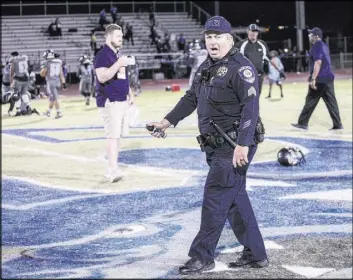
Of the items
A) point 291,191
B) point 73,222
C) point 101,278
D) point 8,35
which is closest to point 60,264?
point 101,278

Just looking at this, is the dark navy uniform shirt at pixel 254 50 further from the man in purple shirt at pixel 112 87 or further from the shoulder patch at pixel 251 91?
the shoulder patch at pixel 251 91

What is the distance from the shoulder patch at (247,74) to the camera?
14.1 ft

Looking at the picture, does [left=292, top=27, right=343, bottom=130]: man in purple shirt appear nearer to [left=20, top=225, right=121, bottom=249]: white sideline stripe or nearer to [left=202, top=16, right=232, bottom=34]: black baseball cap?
[left=20, top=225, right=121, bottom=249]: white sideline stripe

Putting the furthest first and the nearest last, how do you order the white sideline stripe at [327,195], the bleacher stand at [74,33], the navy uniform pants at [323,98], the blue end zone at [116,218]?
the bleacher stand at [74,33] < the navy uniform pants at [323,98] < the white sideline stripe at [327,195] < the blue end zone at [116,218]

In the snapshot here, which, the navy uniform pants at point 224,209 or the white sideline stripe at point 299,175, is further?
the white sideline stripe at point 299,175

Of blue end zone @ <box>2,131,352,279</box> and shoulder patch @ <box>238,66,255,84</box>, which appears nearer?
shoulder patch @ <box>238,66,255,84</box>

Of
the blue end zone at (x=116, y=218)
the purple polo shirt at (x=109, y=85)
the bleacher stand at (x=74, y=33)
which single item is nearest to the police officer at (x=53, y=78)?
the blue end zone at (x=116, y=218)

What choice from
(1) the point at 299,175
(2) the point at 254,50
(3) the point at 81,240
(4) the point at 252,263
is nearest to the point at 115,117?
(3) the point at 81,240

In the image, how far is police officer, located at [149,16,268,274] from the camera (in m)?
4.33

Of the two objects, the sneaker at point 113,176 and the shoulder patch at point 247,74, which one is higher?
the shoulder patch at point 247,74

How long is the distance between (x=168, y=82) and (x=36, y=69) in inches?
270

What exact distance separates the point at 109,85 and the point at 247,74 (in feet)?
11.4

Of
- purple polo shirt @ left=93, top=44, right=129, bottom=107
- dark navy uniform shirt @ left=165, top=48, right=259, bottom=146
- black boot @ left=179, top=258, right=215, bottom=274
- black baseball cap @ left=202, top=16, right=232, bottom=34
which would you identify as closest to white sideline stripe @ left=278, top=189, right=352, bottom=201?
purple polo shirt @ left=93, top=44, right=129, bottom=107

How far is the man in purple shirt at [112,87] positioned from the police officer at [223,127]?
20.8 inches
